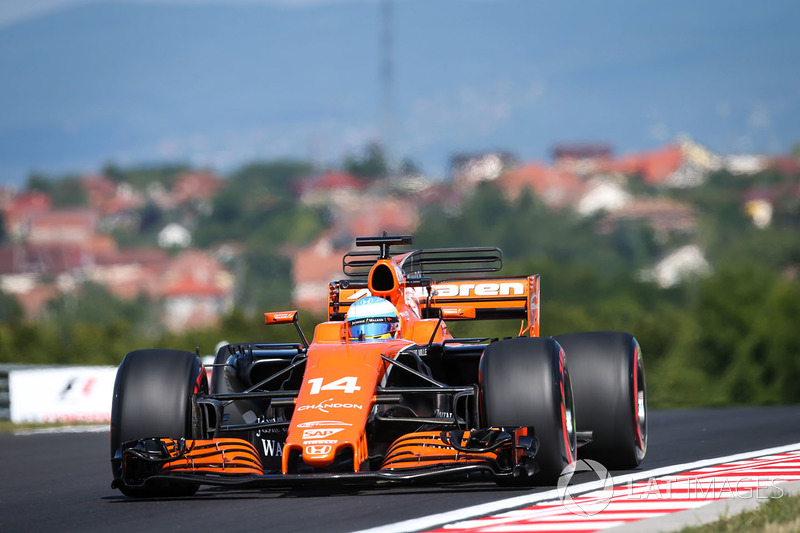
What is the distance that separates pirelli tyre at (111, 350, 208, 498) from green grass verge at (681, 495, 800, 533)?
4.47 meters

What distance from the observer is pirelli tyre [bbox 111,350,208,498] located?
11.1 meters

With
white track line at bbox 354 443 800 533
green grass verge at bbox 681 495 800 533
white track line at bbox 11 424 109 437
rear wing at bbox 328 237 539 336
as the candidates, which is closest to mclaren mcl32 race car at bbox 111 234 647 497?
white track line at bbox 354 443 800 533

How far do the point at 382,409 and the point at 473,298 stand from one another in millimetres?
4137

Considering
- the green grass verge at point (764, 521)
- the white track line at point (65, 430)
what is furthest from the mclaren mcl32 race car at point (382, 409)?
the white track line at point (65, 430)

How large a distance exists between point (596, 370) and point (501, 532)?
4.31 m

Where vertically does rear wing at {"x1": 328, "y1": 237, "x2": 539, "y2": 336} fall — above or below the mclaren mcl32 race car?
above

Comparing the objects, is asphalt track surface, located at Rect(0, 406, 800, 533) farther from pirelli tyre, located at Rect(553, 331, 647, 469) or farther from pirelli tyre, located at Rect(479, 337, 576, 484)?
pirelli tyre, located at Rect(553, 331, 647, 469)

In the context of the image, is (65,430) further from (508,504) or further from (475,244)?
(475,244)

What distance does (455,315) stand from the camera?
14352mm

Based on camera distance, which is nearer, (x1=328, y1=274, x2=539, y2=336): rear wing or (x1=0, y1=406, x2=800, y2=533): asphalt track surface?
(x1=0, y1=406, x2=800, y2=533): asphalt track surface

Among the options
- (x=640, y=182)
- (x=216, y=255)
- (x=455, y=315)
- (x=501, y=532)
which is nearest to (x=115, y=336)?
(x=216, y=255)

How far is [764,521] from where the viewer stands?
329 inches

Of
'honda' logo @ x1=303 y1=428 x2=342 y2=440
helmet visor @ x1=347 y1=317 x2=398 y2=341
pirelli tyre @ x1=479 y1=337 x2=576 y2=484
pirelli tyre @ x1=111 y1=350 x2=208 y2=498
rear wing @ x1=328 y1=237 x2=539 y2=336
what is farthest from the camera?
rear wing @ x1=328 y1=237 x2=539 y2=336

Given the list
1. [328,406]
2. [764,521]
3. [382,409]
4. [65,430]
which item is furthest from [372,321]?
[65,430]
